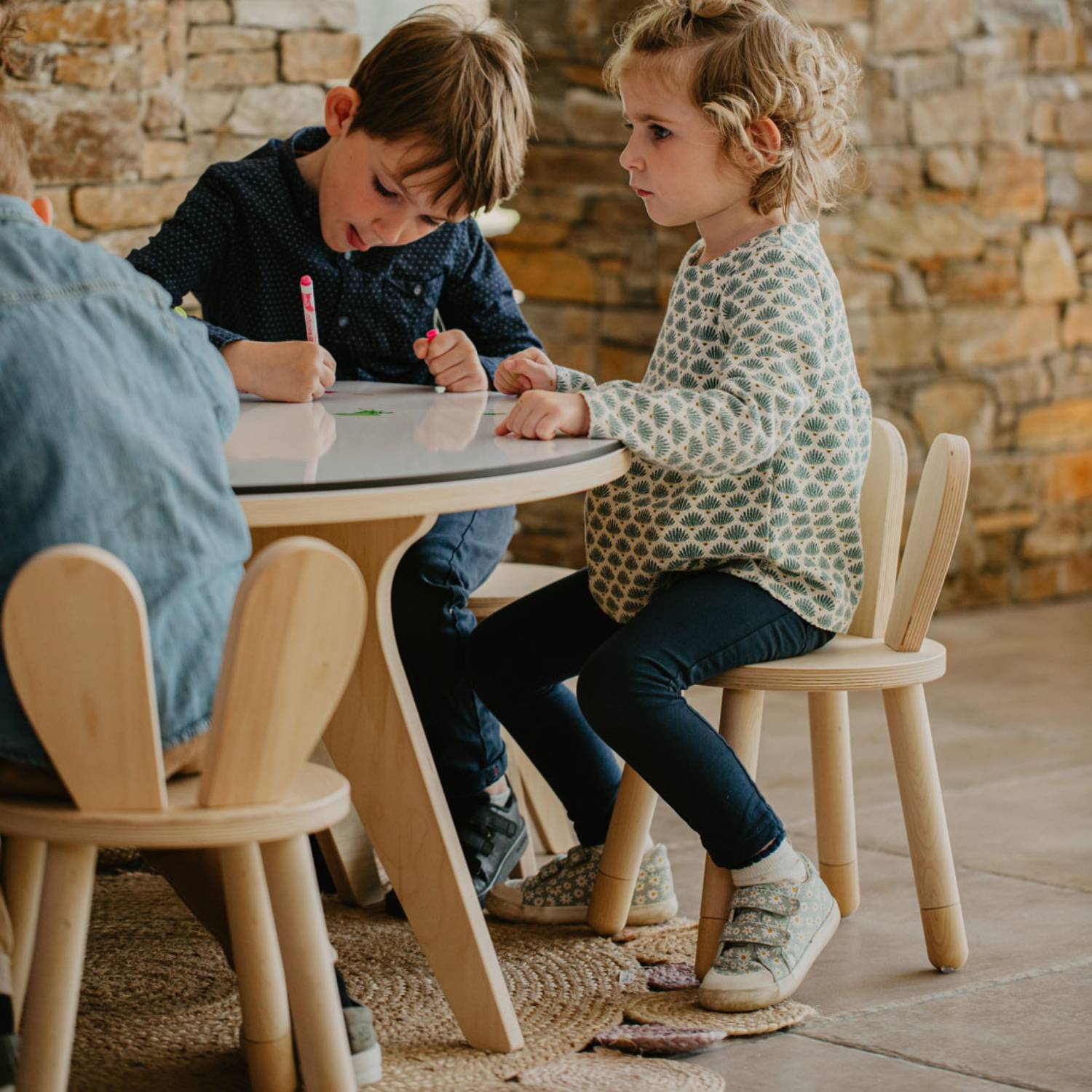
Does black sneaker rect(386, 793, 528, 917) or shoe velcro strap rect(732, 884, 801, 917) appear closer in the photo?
shoe velcro strap rect(732, 884, 801, 917)

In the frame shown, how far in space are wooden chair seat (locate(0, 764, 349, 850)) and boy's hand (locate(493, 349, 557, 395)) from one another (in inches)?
29.7

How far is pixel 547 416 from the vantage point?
5.16 feet

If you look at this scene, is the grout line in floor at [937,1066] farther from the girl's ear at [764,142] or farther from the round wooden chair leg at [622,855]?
the girl's ear at [764,142]

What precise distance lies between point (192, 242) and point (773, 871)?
1.09 m

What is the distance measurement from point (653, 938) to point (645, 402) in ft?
2.38

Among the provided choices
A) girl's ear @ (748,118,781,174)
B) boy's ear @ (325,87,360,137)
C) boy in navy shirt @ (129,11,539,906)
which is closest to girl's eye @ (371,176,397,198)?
boy in navy shirt @ (129,11,539,906)

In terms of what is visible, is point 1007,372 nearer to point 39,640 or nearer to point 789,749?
point 789,749

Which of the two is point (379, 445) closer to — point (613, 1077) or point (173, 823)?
point (173, 823)

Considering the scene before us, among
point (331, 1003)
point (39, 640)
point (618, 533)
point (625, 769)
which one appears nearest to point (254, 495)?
point (39, 640)

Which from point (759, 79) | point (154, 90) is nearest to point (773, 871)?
point (759, 79)

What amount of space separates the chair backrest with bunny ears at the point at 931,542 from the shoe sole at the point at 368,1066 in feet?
2.41

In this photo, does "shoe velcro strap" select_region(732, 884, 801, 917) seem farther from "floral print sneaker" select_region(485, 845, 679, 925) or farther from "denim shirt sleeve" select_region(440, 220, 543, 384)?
"denim shirt sleeve" select_region(440, 220, 543, 384)

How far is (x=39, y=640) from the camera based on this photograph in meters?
1.14

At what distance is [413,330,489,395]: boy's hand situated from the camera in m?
1.96
